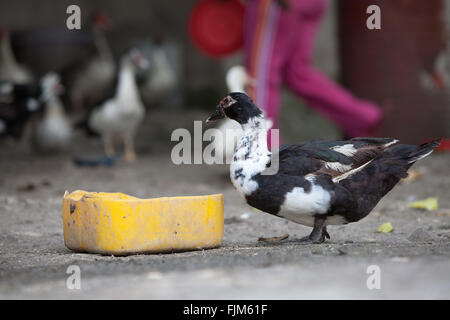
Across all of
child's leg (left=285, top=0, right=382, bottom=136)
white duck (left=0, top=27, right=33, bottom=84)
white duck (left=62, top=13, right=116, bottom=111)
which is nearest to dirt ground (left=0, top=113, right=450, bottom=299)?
child's leg (left=285, top=0, right=382, bottom=136)

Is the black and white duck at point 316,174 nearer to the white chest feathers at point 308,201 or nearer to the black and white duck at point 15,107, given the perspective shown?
the white chest feathers at point 308,201

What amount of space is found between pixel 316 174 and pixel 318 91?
129 inches

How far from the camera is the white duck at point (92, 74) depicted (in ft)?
35.2

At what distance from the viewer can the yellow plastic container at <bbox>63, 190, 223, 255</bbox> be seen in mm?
4117

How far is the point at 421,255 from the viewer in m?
3.75

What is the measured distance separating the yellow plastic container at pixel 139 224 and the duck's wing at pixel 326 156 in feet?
1.41

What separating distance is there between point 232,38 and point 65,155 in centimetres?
240

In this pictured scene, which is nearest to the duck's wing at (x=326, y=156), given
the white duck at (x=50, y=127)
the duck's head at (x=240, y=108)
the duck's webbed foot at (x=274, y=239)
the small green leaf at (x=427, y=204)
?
the duck's head at (x=240, y=108)

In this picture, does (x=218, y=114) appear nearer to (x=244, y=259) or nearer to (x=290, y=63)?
(x=244, y=259)

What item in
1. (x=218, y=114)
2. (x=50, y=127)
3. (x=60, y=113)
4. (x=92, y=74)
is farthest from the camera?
(x=92, y=74)

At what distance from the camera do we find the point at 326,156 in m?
4.22

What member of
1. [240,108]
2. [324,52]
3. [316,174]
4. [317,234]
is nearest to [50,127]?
[324,52]
